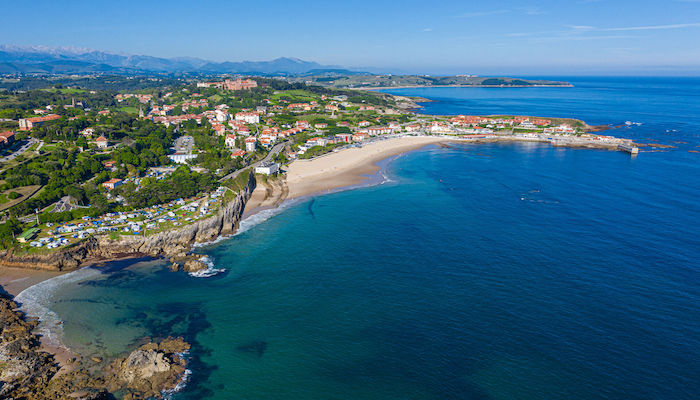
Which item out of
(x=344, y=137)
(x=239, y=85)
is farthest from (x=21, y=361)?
(x=239, y=85)

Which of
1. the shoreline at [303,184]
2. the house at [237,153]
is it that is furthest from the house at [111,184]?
the house at [237,153]

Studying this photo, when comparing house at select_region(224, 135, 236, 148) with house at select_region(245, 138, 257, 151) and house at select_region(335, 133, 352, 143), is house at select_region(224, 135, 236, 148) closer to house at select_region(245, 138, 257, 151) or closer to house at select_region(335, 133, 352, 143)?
house at select_region(245, 138, 257, 151)

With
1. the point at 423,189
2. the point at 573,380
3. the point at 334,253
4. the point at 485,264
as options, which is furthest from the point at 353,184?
the point at 573,380

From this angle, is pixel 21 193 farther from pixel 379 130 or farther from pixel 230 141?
pixel 379 130

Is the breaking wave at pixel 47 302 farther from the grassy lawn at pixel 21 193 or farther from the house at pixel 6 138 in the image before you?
the house at pixel 6 138

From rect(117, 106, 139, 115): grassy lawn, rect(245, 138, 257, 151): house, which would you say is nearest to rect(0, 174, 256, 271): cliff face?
rect(245, 138, 257, 151): house

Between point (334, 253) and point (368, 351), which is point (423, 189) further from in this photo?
point (368, 351)
